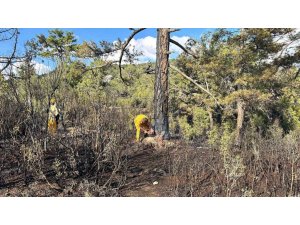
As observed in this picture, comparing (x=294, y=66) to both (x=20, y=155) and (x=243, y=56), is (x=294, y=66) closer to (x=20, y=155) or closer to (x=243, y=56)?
(x=243, y=56)

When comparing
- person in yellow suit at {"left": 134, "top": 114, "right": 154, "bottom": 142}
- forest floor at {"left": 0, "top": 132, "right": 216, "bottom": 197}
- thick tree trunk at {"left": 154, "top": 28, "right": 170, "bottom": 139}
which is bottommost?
forest floor at {"left": 0, "top": 132, "right": 216, "bottom": 197}

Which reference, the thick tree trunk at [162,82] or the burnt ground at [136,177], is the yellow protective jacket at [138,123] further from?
the burnt ground at [136,177]

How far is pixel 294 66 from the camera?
7.88 metres

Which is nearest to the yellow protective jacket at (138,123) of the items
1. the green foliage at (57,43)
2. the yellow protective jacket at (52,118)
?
the yellow protective jacket at (52,118)

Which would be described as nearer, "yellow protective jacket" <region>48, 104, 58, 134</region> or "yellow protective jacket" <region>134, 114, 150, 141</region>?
"yellow protective jacket" <region>48, 104, 58, 134</region>

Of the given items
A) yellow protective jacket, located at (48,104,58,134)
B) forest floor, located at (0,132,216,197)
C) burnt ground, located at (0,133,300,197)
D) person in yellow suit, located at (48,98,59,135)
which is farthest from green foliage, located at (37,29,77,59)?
forest floor, located at (0,132,216,197)

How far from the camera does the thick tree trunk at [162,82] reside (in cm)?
654

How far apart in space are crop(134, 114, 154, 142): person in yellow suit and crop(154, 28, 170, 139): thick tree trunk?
145 millimetres

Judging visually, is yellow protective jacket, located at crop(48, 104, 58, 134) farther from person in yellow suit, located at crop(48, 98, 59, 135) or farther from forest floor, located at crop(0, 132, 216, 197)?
forest floor, located at crop(0, 132, 216, 197)

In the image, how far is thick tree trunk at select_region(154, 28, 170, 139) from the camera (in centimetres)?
654

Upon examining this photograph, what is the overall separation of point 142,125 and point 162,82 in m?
0.74

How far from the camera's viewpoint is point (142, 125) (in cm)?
637

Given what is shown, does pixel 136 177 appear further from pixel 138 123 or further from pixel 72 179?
pixel 138 123
